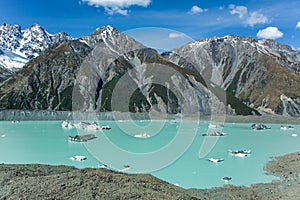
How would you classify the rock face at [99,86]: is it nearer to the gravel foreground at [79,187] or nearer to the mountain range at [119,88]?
the mountain range at [119,88]

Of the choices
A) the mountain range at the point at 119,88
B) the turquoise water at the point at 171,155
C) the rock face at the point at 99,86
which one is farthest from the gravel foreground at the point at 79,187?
the rock face at the point at 99,86

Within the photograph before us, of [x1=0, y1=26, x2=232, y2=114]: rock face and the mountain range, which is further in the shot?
the mountain range

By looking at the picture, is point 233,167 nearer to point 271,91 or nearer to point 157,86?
point 157,86

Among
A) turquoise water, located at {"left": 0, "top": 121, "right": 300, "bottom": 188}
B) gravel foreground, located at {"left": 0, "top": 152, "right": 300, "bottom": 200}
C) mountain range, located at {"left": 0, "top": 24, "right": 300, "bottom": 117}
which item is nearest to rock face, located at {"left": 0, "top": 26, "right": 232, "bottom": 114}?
mountain range, located at {"left": 0, "top": 24, "right": 300, "bottom": 117}

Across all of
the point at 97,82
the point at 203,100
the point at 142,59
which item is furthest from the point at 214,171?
the point at 142,59

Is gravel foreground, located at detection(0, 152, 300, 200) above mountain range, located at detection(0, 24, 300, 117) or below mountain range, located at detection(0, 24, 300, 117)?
below

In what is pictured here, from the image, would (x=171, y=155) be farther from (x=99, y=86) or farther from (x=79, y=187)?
(x=99, y=86)

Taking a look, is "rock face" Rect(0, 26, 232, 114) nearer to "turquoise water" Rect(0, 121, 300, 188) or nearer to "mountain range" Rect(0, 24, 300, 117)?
"mountain range" Rect(0, 24, 300, 117)

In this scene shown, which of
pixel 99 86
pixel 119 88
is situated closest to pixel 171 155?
pixel 119 88
